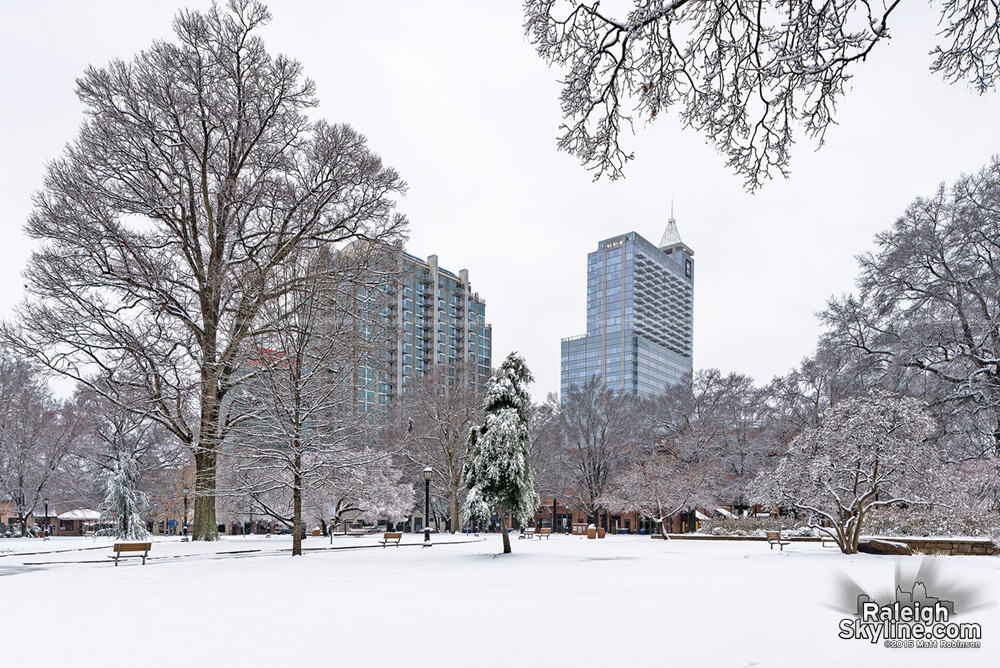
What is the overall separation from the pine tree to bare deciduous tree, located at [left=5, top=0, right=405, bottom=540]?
787 cm

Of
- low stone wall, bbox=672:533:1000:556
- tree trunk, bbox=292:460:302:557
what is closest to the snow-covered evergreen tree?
tree trunk, bbox=292:460:302:557

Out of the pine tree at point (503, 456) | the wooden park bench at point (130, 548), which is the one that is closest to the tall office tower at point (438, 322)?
the pine tree at point (503, 456)

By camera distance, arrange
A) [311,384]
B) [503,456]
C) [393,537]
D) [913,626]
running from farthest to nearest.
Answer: [393,537], [503,456], [311,384], [913,626]

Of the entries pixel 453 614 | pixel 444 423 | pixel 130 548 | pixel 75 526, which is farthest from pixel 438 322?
pixel 453 614

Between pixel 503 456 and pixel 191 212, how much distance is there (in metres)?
14.6

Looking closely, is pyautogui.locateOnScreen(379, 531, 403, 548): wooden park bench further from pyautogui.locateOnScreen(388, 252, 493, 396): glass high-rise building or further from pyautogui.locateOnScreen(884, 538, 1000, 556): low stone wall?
pyautogui.locateOnScreen(388, 252, 493, 396): glass high-rise building

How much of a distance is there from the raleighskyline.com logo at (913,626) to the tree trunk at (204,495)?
65.1 ft

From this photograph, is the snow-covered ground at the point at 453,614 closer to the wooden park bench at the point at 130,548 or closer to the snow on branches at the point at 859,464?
the wooden park bench at the point at 130,548

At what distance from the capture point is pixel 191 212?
25.5m

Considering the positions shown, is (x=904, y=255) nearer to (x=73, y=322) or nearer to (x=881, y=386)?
(x=881, y=386)

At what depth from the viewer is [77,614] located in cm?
1078

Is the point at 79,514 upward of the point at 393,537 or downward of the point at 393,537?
downward

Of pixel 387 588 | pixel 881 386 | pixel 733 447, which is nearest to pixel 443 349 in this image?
pixel 733 447

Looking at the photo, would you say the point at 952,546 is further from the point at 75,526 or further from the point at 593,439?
the point at 75,526
